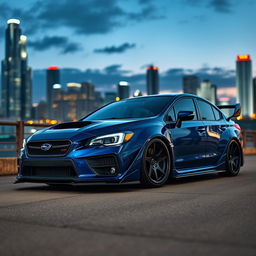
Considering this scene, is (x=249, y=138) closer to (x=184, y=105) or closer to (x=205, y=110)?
(x=205, y=110)

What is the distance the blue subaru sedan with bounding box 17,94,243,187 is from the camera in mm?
6582

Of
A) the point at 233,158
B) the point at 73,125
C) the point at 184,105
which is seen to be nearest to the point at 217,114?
the point at 233,158

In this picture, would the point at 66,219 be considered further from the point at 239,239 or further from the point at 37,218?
the point at 239,239

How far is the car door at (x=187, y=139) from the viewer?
25.3 ft

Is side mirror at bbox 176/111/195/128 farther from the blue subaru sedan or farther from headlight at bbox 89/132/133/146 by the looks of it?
headlight at bbox 89/132/133/146

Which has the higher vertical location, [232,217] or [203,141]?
[203,141]

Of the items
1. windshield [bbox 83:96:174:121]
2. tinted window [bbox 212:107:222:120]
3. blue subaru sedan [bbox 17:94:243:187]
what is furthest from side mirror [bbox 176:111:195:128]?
tinted window [bbox 212:107:222:120]

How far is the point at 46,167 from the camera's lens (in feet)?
22.5

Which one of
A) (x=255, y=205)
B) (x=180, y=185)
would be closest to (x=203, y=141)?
(x=180, y=185)

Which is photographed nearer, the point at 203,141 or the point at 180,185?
the point at 180,185

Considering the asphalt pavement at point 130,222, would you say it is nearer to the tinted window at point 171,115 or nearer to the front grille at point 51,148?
the front grille at point 51,148

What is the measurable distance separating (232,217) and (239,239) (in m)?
1.00

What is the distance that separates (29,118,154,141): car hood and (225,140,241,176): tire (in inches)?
107

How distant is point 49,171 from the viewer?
6.81 metres
